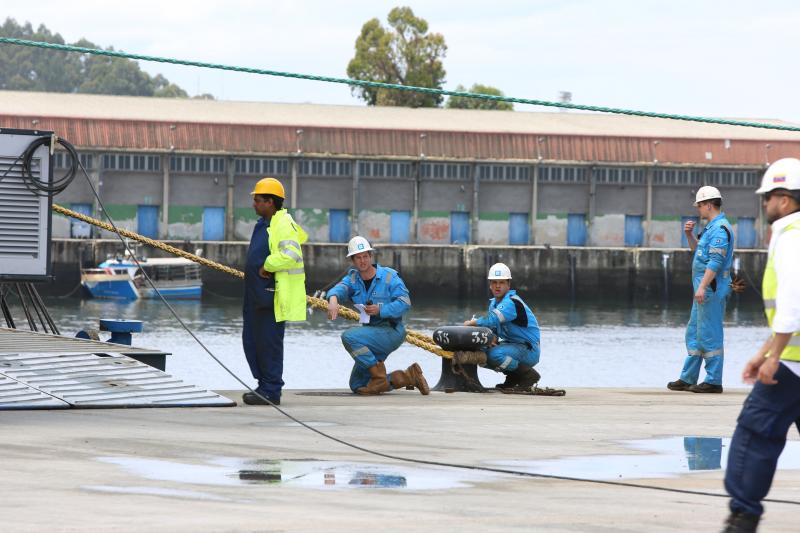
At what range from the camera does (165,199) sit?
67.4m

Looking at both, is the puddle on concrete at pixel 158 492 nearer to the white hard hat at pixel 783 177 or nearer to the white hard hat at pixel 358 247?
the white hard hat at pixel 783 177

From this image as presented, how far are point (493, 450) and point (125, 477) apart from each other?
2.52 m

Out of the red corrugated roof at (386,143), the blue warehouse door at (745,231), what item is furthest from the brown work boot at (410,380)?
the blue warehouse door at (745,231)

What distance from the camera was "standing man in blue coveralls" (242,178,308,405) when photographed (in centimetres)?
1118

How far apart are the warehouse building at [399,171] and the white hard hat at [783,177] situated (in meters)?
61.1

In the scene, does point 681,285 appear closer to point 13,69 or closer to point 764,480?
point 764,480

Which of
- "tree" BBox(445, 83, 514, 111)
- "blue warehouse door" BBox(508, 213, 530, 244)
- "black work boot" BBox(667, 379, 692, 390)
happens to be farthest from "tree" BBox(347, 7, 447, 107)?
"black work boot" BBox(667, 379, 692, 390)

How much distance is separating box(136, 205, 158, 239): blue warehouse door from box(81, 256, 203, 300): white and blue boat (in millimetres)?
3055

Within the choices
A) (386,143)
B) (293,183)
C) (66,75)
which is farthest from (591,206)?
(66,75)

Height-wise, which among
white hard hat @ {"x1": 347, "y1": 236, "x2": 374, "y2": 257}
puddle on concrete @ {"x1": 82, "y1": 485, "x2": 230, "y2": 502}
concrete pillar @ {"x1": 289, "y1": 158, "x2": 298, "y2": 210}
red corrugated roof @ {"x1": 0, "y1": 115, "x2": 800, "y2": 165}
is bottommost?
puddle on concrete @ {"x1": 82, "y1": 485, "x2": 230, "y2": 502}

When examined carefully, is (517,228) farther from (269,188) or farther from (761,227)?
(269,188)

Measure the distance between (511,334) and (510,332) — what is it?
22mm

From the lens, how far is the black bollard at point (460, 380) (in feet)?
44.4

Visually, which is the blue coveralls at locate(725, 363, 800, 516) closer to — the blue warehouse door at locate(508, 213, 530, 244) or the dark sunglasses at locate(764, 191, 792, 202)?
the dark sunglasses at locate(764, 191, 792, 202)
